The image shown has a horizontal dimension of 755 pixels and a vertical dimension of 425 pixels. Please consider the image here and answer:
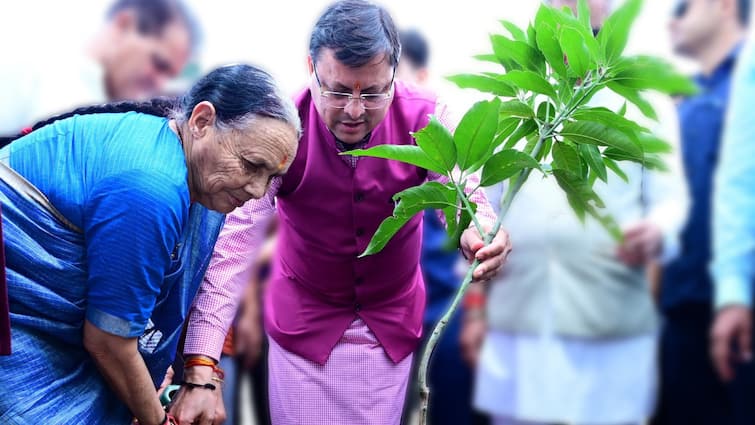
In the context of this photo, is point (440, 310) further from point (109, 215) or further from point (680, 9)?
point (109, 215)

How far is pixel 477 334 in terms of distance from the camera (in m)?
5.55

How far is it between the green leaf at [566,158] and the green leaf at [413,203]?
0.26 m

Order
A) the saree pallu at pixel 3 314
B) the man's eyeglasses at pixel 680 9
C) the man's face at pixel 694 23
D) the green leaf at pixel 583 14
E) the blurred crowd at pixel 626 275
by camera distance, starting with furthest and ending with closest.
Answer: the man's eyeglasses at pixel 680 9
the man's face at pixel 694 23
the blurred crowd at pixel 626 275
the green leaf at pixel 583 14
the saree pallu at pixel 3 314

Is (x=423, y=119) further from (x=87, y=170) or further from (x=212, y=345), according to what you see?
(x=87, y=170)

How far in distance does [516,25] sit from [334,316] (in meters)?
0.98

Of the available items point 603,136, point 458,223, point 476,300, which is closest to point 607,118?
point 603,136

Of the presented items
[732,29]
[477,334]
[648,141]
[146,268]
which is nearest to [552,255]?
[477,334]

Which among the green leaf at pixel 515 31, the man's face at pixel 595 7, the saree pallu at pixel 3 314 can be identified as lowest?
the saree pallu at pixel 3 314

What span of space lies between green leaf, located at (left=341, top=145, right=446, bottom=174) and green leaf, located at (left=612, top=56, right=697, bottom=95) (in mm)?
441

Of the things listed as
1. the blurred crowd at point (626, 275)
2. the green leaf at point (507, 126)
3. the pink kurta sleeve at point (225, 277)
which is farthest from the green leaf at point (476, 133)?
the blurred crowd at point (626, 275)

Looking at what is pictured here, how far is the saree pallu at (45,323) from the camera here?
2.49 meters

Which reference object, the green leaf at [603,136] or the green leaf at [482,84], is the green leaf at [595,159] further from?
the green leaf at [482,84]

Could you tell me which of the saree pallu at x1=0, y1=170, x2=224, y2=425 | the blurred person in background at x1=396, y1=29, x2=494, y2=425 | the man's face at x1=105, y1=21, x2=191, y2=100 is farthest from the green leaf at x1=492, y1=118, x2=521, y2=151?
the man's face at x1=105, y1=21, x2=191, y2=100

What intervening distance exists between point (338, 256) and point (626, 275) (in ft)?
6.88
